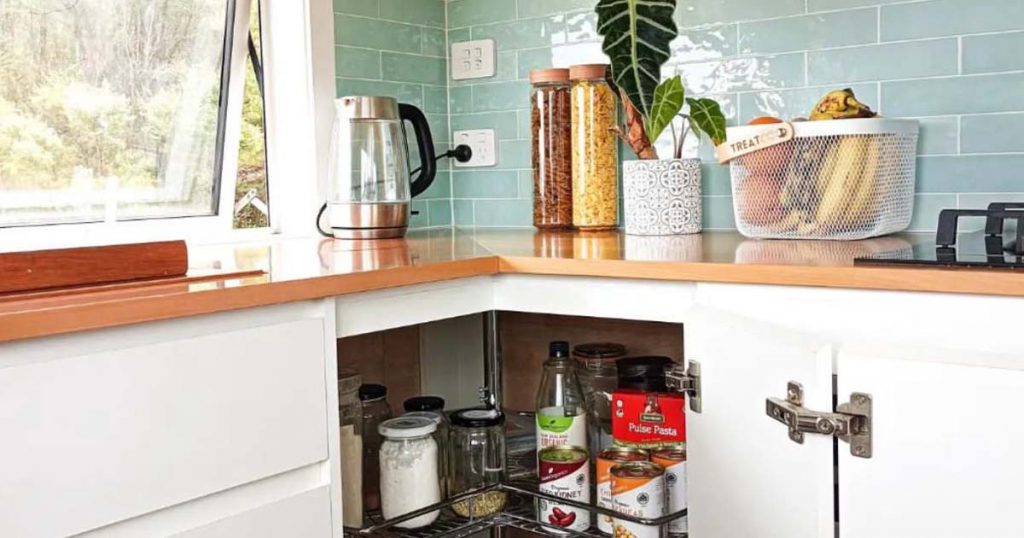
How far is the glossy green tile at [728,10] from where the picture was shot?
6.57 feet

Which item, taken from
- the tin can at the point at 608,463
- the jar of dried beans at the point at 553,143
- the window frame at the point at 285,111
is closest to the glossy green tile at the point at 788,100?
the jar of dried beans at the point at 553,143

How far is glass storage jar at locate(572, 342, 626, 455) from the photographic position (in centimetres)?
193

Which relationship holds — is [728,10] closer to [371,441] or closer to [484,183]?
[484,183]

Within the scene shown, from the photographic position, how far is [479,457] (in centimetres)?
184

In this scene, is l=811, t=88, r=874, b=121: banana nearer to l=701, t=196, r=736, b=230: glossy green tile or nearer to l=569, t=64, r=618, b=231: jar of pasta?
l=701, t=196, r=736, b=230: glossy green tile

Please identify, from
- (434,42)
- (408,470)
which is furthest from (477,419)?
(434,42)

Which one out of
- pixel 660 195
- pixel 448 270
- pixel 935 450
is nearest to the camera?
pixel 935 450

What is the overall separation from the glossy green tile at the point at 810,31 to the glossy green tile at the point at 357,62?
783mm

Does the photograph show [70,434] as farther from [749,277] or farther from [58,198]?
[58,198]

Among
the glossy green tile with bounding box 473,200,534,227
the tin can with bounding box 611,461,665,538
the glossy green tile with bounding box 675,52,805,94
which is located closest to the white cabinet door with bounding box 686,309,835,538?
the tin can with bounding box 611,461,665,538

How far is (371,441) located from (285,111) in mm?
790

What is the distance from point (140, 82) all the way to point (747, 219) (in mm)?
1167

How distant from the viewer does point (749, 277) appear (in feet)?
4.53

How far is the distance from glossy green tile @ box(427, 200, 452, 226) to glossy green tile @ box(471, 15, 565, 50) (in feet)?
1.26
